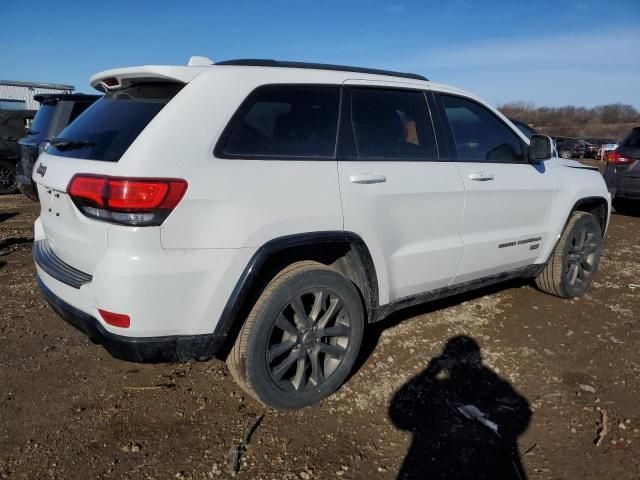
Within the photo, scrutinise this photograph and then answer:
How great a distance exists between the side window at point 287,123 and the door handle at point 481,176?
1.14 m

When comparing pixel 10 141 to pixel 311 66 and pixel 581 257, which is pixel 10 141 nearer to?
pixel 311 66

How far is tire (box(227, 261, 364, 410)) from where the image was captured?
2471 mm

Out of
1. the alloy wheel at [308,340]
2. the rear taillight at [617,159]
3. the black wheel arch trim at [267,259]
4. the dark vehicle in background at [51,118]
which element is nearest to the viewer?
the black wheel arch trim at [267,259]

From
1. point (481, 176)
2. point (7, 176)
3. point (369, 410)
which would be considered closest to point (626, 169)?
point (481, 176)

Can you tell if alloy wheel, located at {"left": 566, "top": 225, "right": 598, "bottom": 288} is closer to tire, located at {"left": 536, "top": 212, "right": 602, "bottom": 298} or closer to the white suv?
tire, located at {"left": 536, "top": 212, "right": 602, "bottom": 298}

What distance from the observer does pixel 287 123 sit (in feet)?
8.52

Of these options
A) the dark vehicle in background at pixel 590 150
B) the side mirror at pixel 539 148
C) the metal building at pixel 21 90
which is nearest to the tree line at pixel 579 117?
the dark vehicle in background at pixel 590 150

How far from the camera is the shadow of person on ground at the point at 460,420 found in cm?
235

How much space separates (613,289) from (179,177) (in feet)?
15.3

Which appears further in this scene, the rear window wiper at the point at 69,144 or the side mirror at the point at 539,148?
the side mirror at the point at 539,148

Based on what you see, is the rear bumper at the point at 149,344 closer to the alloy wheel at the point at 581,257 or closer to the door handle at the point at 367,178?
the door handle at the point at 367,178

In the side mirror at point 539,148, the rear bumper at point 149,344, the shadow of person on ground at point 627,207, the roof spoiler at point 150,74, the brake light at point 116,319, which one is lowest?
the shadow of person on ground at point 627,207

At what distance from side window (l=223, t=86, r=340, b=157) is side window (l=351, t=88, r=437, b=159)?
18cm

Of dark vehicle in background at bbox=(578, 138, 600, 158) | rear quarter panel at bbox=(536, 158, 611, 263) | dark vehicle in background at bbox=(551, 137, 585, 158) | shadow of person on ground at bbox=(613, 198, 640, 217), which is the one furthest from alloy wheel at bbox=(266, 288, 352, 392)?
dark vehicle in background at bbox=(578, 138, 600, 158)
